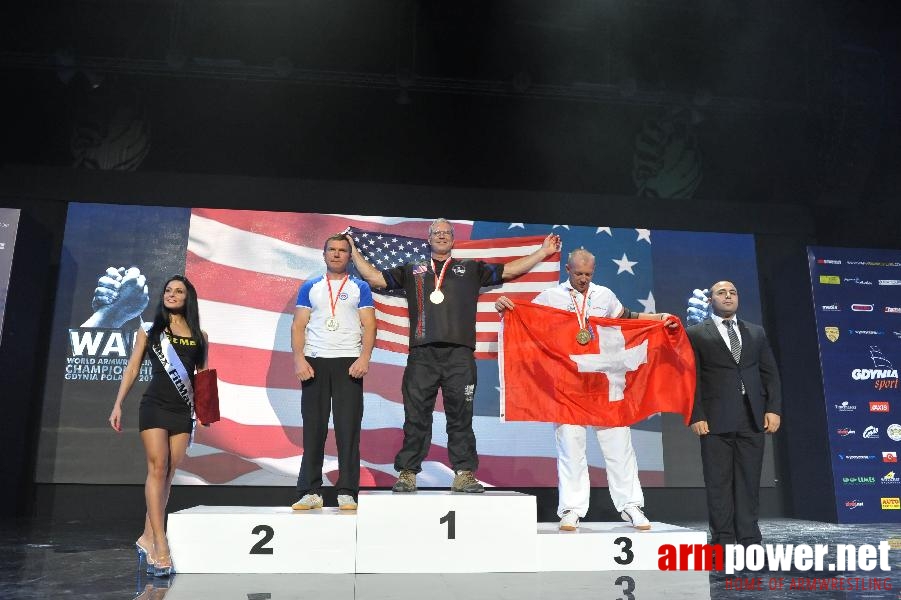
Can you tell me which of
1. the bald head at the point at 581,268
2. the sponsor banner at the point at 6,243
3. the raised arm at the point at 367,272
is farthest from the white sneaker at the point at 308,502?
the sponsor banner at the point at 6,243

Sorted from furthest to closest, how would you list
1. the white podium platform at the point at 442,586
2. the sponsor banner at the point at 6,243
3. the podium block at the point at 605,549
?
the sponsor banner at the point at 6,243, the podium block at the point at 605,549, the white podium platform at the point at 442,586

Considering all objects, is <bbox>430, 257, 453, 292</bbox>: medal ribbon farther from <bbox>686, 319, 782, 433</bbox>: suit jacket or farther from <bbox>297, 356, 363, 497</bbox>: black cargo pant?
<bbox>686, 319, 782, 433</bbox>: suit jacket

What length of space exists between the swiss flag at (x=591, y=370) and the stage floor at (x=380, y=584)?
2.92 feet

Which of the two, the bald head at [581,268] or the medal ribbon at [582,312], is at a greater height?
the bald head at [581,268]

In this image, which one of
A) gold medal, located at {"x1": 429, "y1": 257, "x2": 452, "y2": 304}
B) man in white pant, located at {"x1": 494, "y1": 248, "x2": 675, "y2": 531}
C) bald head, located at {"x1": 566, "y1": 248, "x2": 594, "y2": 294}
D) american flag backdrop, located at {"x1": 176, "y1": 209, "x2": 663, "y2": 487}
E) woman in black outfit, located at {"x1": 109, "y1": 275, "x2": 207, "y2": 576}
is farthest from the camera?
american flag backdrop, located at {"x1": 176, "y1": 209, "x2": 663, "y2": 487}

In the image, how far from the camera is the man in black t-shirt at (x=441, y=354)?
3678 mm

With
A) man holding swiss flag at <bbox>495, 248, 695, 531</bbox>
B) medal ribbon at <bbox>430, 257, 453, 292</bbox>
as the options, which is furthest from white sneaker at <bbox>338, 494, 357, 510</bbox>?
medal ribbon at <bbox>430, 257, 453, 292</bbox>

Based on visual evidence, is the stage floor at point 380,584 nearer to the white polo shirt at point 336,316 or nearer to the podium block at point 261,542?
the podium block at point 261,542

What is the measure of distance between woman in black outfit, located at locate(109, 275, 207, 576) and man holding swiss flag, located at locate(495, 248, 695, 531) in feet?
5.43

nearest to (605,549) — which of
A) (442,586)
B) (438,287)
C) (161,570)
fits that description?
(442,586)

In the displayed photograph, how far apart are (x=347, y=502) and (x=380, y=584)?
1.92 feet

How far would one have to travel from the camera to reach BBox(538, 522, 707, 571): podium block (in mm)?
3385

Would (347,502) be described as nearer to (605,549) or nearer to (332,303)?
(332,303)

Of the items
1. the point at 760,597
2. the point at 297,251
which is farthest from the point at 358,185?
the point at 760,597
